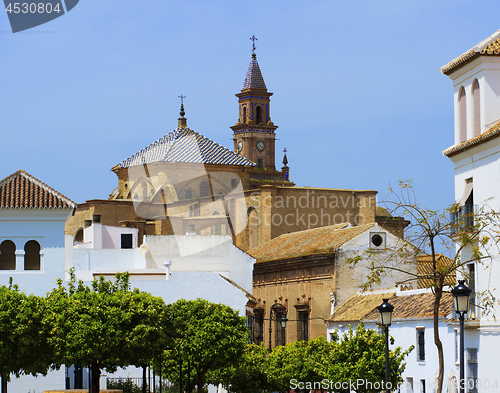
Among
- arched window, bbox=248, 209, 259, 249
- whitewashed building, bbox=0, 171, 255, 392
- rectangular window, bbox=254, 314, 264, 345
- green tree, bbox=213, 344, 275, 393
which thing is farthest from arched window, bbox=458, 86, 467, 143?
arched window, bbox=248, 209, 259, 249

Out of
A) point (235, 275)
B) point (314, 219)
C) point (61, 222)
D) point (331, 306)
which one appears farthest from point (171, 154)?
point (61, 222)

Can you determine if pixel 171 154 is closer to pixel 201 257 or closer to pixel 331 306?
pixel 201 257

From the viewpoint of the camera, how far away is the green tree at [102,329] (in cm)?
2019

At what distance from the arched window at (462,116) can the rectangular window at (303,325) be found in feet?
54.4

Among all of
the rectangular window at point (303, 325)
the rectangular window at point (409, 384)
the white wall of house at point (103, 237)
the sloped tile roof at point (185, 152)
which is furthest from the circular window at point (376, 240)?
the sloped tile roof at point (185, 152)

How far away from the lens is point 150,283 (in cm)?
3067

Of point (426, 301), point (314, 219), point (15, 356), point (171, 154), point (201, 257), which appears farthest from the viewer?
point (171, 154)

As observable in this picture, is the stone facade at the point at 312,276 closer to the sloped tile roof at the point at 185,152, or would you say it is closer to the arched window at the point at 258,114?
the sloped tile roof at the point at 185,152

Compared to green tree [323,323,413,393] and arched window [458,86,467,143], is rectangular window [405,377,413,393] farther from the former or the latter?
arched window [458,86,467,143]

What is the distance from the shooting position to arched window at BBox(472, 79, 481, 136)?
20672mm

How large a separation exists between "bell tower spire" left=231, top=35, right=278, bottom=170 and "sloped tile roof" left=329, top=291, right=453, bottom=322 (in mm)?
53844

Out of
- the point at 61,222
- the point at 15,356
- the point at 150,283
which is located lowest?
the point at 15,356

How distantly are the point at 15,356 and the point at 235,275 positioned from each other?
1862 centimetres

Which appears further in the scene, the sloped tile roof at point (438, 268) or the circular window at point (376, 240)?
the circular window at point (376, 240)
